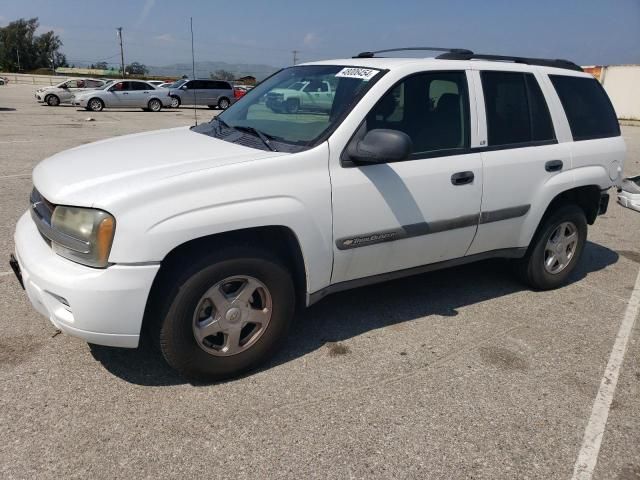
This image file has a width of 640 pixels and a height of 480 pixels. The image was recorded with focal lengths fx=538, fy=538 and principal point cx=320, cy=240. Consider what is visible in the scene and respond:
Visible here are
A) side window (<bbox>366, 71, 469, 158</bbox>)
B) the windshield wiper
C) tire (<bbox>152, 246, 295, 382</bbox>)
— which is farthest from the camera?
side window (<bbox>366, 71, 469, 158</bbox>)

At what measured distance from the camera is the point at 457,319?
4012mm

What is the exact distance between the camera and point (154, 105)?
26.0 meters

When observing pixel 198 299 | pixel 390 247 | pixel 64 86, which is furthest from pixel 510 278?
pixel 64 86

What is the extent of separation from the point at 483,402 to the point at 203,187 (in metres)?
1.91

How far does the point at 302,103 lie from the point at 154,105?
24.4 m

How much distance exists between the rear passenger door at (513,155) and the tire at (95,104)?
78.5 feet

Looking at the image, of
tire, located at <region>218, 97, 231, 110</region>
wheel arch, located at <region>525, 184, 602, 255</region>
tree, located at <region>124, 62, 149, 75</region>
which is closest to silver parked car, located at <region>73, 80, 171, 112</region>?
tire, located at <region>218, 97, 231, 110</region>

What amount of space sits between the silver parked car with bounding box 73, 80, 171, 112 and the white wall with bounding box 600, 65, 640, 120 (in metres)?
25.2

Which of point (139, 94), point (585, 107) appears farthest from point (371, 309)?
point (139, 94)

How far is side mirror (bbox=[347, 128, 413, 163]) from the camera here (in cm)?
300

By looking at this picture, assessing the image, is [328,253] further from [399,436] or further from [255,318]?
[399,436]

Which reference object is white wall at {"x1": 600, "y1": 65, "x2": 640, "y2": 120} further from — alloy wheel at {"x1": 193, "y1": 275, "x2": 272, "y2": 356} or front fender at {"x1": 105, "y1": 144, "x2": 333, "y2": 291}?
alloy wheel at {"x1": 193, "y1": 275, "x2": 272, "y2": 356}

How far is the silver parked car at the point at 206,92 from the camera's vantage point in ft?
90.4

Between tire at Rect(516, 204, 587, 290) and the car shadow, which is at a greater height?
tire at Rect(516, 204, 587, 290)
